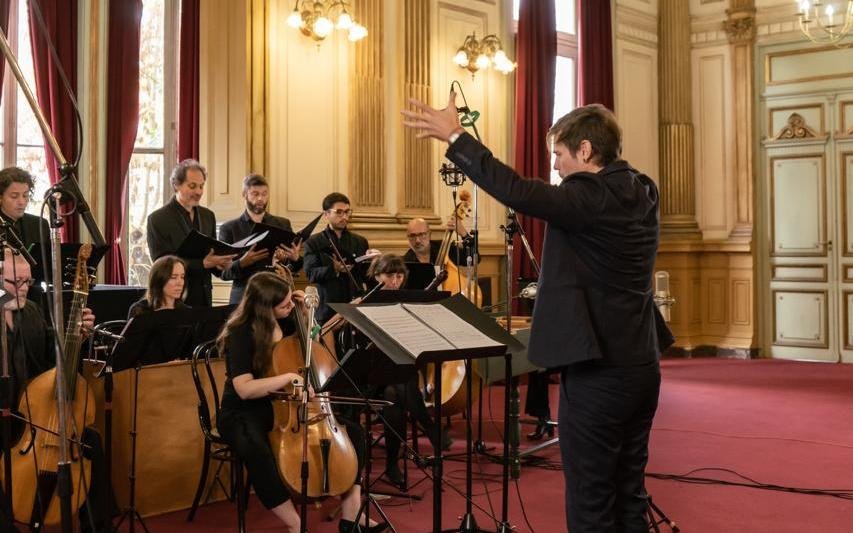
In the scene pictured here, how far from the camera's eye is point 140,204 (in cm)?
738

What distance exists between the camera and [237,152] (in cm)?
748

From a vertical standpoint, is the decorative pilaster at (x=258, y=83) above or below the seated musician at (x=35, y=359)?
above

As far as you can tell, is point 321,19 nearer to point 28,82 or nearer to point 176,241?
point 28,82

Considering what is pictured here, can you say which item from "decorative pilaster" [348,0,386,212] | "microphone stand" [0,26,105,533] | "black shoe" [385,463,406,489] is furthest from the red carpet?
"decorative pilaster" [348,0,386,212]

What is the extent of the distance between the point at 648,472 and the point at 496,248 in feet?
14.3

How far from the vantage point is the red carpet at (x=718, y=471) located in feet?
14.6

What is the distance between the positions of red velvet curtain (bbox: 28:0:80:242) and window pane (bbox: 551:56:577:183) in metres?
5.61

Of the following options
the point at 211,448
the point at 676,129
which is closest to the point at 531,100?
the point at 676,129

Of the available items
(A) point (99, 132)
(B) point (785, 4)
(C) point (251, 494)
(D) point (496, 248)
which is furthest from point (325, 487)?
(B) point (785, 4)

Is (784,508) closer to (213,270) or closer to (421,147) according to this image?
(213,270)

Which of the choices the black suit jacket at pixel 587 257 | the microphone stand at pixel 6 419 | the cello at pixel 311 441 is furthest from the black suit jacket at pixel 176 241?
the black suit jacket at pixel 587 257

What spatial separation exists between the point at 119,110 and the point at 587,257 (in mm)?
4946

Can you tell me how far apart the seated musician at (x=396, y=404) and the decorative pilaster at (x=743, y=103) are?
6607 mm

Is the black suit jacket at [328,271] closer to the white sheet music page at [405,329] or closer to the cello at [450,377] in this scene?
the cello at [450,377]
